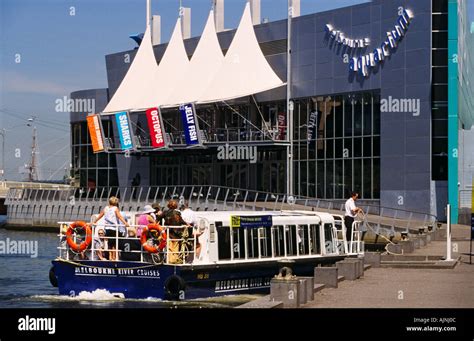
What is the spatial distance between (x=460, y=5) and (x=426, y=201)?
1208cm

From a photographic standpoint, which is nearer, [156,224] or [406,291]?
[406,291]

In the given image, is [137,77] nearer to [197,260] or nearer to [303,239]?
[303,239]

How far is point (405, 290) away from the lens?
2264 centimetres

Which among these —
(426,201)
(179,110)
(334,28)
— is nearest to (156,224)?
(426,201)

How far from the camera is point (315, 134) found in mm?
63781

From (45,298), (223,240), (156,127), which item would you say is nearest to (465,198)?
(156,127)

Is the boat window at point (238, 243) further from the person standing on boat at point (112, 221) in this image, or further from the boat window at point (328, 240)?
the boat window at point (328, 240)

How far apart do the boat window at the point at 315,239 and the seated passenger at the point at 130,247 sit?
21.8 feet

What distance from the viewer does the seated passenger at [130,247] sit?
25.1m

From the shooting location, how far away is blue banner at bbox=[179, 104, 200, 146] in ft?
218

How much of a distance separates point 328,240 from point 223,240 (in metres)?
5.50

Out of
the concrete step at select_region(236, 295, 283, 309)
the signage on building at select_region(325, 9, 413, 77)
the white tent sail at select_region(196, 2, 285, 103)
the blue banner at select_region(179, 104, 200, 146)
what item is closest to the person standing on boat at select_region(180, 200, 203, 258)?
the concrete step at select_region(236, 295, 283, 309)

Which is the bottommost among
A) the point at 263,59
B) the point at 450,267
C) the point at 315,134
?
the point at 450,267
